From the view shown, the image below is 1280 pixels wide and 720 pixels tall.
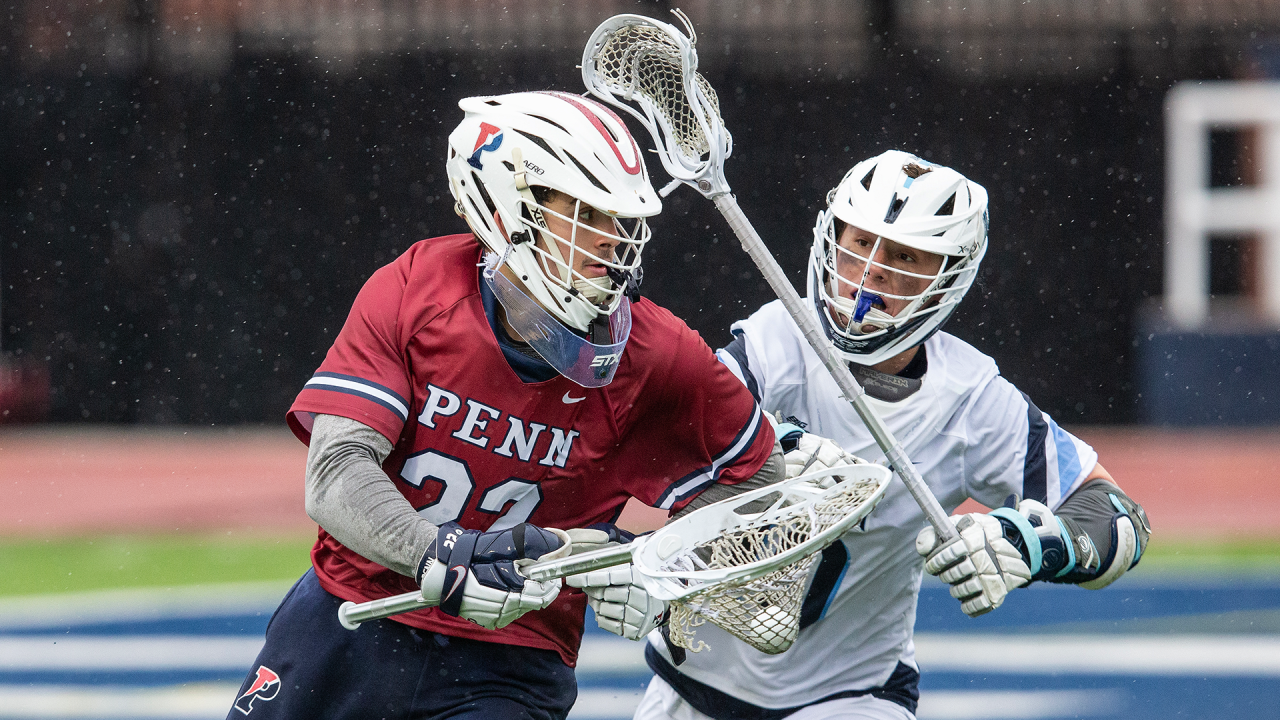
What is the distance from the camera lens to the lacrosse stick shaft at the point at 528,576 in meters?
2.74

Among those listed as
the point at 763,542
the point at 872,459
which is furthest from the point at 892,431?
the point at 763,542

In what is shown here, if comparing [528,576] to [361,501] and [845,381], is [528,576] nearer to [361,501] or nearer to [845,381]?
[361,501]

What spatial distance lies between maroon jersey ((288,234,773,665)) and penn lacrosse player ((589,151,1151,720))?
0.42 meters

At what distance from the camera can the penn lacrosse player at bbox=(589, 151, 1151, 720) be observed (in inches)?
139

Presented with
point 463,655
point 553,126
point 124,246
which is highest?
point 553,126

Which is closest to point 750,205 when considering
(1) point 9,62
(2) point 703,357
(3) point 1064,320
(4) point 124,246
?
(3) point 1064,320

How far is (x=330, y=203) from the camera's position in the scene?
12547 mm

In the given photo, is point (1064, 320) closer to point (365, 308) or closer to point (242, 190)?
point (242, 190)

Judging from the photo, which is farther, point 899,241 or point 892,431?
point 892,431

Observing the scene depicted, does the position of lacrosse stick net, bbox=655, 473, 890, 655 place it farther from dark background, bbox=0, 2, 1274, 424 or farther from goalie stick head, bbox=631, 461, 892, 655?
dark background, bbox=0, 2, 1274, 424

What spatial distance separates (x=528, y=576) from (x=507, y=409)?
1.43 feet

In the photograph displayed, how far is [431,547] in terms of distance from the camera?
2742 millimetres

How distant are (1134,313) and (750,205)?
3.43 meters

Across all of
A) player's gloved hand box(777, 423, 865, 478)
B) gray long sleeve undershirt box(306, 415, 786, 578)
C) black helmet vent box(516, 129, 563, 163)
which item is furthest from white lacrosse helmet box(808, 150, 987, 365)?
gray long sleeve undershirt box(306, 415, 786, 578)
